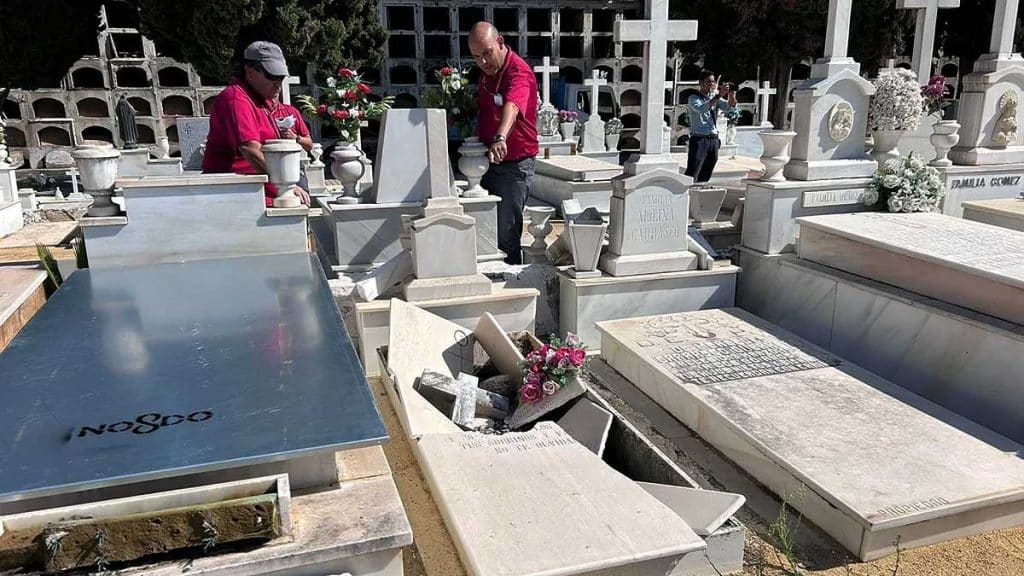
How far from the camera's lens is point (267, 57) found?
395 cm

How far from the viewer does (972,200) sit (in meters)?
5.54

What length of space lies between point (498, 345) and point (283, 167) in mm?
1578

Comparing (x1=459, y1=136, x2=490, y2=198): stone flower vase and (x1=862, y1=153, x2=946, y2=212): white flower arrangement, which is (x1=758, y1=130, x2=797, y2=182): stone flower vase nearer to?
(x1=862, y1=153, x2=946, y2=212): white flower arrangement

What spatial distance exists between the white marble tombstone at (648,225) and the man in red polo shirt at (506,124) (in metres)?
0.76

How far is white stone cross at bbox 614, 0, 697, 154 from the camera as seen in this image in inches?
174

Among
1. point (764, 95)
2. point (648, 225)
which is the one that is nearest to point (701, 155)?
point (648, 225)

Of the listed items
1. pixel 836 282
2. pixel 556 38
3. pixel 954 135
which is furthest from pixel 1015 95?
pixel 556 38

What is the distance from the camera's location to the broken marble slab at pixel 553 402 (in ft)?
10.3

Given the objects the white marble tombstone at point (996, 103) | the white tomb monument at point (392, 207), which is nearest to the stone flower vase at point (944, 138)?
the white marble tombstone at point (996, 103)

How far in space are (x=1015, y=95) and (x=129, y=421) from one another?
21.3 feet

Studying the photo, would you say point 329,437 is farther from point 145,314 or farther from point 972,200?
point 972,200

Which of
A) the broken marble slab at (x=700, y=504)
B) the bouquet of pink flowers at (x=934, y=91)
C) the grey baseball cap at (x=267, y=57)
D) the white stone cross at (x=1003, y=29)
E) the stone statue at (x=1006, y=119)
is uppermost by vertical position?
the white stone cross at (x=1003, y=29)

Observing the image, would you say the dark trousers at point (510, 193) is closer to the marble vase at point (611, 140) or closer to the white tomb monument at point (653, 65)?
the white tomb monument at point (653, 65)

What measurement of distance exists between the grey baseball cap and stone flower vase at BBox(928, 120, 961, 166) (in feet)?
15.6
